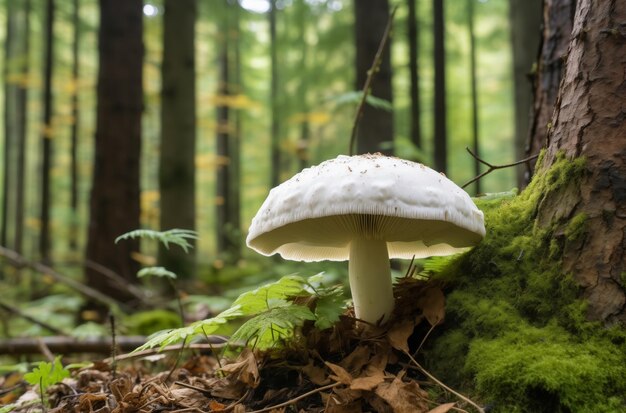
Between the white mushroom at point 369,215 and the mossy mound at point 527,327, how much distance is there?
0.20 m

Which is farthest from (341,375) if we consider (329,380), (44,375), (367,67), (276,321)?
(367,67)

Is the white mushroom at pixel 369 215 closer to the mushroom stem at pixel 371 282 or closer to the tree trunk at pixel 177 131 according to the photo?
the mushroom stem at pixel 371 282

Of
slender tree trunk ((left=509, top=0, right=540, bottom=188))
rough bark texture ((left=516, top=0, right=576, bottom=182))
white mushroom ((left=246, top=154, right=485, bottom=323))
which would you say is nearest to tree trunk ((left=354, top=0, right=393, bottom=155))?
slender tree trunk ((left=509, top=0, right=540, bottom=188))

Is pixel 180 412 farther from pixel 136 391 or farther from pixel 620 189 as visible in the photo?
pixel 620 189

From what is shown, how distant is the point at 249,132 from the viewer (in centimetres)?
2119

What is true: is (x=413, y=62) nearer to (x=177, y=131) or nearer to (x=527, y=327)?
(x=177, y=131)

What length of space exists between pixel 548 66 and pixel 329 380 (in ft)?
8.38

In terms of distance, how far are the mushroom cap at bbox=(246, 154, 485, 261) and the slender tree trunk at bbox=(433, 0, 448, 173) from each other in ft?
17.1

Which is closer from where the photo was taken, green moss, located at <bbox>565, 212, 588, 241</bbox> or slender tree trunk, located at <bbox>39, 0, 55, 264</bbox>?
green moss, located at <bbox>565, 212, 588, 241</bbox>

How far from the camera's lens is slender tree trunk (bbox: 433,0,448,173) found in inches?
284

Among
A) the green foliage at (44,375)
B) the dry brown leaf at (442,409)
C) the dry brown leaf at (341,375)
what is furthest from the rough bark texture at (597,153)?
the green foliage at (44,375)

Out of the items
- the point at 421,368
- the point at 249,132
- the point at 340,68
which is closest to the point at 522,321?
the point at 421,368

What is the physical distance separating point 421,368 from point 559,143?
1.19m

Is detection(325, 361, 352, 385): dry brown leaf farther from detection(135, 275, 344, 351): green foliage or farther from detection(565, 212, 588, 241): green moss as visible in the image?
detection(565, 212, 588, 241): green moss
